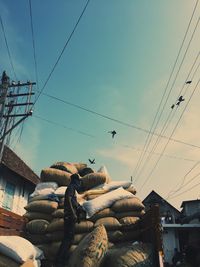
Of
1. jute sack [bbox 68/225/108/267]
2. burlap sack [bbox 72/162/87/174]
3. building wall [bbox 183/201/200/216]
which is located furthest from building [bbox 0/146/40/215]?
building wall [bbox 183/201/200/216]

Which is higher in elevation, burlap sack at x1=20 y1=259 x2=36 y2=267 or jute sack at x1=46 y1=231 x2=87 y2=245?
jute sack at x1=46 y1=231 x2=87 y2=245

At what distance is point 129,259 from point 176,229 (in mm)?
Result: 18255

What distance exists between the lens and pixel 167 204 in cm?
2523

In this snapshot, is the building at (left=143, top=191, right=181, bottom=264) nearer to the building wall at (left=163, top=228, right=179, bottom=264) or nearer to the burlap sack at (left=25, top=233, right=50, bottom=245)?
the building wall at (left=163, top=228, right=179, bottom=264)

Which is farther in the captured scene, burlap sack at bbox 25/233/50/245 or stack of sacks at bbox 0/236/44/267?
burlap sack at bbox 25/233/50/245

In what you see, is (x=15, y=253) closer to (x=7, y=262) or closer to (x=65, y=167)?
(x=7, y=262)

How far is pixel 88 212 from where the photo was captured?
5484 mm

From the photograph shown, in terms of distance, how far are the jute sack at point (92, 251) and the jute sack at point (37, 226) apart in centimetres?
165

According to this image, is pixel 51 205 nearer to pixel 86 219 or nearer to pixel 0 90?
pixel 86 219

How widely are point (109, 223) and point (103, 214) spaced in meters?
0.30

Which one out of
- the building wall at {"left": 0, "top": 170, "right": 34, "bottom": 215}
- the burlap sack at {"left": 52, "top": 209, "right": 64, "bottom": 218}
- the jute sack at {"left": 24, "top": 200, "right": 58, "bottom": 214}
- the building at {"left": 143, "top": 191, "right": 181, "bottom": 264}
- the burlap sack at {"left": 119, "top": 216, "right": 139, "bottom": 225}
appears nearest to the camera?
the burlap sack at {"left": 119, "top": 216, "right": 139, "bottom": 225}

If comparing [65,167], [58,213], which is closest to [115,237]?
[58,213]

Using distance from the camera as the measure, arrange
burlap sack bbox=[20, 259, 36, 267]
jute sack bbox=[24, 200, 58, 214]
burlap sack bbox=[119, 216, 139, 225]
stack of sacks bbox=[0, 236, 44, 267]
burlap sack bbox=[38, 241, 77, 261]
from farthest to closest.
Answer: jute sack bbox=[24, 200, 58, 214], burlap sack bbox=[119, 216, 139, 225], burlap sack bbox=[38, 241, 77, 261], stack of sacks bbox=[0, 236, 44, 267], burlap sack bbox=[20, 259, 36, 267]

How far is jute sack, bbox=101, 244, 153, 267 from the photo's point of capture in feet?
12.6
